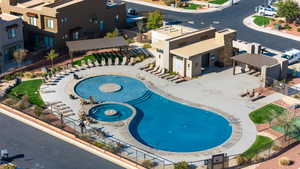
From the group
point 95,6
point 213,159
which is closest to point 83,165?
point 213,159

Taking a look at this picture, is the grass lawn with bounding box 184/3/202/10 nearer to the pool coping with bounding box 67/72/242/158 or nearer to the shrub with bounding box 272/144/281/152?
the pool coping with bounding box 67/72/242/158

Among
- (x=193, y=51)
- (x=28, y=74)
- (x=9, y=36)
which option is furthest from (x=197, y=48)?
(x=9, y=36)

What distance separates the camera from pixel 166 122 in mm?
66812

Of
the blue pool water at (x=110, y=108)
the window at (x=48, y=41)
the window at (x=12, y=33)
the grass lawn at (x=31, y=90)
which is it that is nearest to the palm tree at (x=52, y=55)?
the window at (x=48, y=41)

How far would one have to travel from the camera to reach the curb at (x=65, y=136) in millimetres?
57406

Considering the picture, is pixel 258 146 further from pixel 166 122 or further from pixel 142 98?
pixel 142 98

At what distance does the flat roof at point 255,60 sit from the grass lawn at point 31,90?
100ft

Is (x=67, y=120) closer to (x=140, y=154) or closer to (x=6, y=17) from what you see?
(x=140, y=154)

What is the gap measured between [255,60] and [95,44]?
88.9 feet

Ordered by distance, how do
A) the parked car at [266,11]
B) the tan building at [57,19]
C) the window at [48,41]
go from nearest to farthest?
1. the tan building at [57,19]
2. the window at [48,41]
3. the parked car at [266,11]

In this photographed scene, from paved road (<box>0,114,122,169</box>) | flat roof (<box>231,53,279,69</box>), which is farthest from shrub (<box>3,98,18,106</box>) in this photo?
flat roof (<box>231,53,279,69</box>)

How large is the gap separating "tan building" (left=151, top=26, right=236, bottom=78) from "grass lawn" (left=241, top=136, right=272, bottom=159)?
20593 mm

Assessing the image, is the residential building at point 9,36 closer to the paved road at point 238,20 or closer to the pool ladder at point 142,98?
the pool ladder at point 142,98

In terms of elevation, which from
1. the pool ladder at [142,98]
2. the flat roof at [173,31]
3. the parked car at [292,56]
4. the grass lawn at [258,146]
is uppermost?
the flat roof at [173,31]
